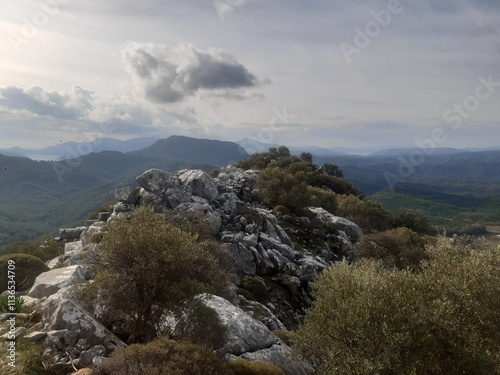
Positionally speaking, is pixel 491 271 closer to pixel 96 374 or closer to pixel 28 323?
pixel 96 374

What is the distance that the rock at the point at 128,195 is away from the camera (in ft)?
188

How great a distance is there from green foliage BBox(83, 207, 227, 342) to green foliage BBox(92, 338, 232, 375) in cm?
388

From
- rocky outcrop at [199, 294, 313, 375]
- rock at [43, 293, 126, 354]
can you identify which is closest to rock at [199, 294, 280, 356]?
rocky outcrop at [199, 294, 313, 375]

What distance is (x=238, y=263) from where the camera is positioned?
143 feet

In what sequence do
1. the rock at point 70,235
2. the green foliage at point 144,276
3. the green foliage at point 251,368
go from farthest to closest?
the rock at point 70,235 → the green foliage at point 144,276 → the green foliage at point 251,368

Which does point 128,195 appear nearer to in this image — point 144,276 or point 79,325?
point 79,325

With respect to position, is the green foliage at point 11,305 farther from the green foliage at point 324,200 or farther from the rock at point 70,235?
the green foliage at point 324,200

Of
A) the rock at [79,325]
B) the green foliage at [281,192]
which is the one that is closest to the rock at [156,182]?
the green foliage at [281,192]

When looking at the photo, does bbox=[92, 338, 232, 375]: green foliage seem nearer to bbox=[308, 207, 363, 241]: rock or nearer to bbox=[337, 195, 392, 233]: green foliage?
bbox=[308, 207, 363, 241]: rock

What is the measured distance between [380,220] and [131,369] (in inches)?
3796

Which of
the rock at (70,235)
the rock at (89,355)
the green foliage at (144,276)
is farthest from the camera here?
the rock at (70,235)

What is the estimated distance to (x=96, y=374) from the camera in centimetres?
1472

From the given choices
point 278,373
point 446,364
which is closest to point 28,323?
point 278,373

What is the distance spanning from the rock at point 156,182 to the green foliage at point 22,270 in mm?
24049
